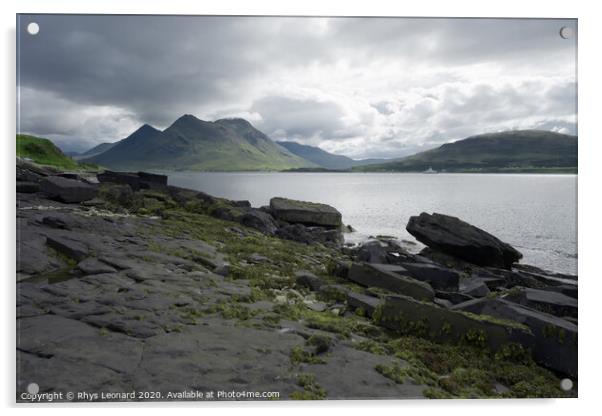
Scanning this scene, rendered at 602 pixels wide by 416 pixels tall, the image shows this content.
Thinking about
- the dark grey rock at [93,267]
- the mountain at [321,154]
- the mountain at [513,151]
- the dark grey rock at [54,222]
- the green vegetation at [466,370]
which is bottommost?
the green vegetation at [466,370]

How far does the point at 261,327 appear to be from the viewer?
8227 mm

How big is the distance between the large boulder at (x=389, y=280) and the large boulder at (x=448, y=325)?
250cm

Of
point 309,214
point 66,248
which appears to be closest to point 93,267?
point 66,248

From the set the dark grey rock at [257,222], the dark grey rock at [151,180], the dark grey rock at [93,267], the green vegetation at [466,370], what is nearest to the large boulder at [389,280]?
the green vegetation at [466,370]

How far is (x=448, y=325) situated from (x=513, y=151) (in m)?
9.79

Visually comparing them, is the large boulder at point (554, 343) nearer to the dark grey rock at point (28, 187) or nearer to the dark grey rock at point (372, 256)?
the dark grey rock at point (372, 256)

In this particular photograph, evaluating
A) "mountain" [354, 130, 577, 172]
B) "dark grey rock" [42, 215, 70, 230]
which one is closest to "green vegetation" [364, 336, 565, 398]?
"mountain" [354, 130, 577, 172]

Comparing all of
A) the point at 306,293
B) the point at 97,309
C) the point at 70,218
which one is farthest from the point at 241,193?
the point at 97,309

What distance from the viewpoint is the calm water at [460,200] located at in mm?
15983

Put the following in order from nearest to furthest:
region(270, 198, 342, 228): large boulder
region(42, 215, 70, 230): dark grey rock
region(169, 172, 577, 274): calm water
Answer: region(42, 215, 70, 230): dark grey rock
region(169, 172, 577, 274): calm water
region(270, 198, 342, 228): large boulder

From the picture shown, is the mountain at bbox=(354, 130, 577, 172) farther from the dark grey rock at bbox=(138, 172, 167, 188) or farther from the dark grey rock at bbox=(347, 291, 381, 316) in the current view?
the dark grey rock at bbox=(138, 172, 167, 188)

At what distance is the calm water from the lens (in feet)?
52.4

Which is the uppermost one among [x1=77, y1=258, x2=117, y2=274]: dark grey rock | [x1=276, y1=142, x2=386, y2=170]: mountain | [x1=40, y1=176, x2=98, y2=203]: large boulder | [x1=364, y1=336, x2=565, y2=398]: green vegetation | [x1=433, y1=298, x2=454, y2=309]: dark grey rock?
[x1=276, y1=142, x2=386, y2=170]: mountain

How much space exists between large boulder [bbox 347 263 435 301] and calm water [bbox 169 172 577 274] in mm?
3981
